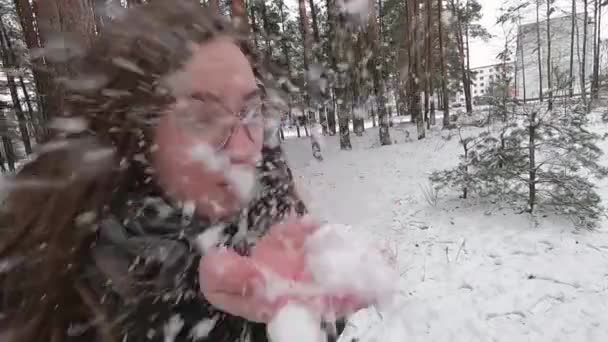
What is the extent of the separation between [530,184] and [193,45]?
658 centimetres

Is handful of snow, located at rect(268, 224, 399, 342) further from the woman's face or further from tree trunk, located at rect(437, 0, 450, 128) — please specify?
tree trunk, located at rect(437, 0, 450, 128)

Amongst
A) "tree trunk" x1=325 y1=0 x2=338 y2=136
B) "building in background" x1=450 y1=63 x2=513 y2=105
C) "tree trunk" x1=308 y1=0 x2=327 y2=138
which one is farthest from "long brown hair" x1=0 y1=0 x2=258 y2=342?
"tree trunk" x1=308 y1=0 x2=327 y2=138

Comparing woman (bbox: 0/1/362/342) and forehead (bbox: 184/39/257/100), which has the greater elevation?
forehead (bbox: 184/39/257/100)

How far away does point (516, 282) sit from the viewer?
4.34 metres

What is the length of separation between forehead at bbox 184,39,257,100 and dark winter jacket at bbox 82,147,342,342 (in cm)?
24

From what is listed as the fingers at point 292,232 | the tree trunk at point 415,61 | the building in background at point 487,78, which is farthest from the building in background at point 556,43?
the fingers at point 292,232

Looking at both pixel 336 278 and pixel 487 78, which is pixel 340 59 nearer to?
pixel 336 278

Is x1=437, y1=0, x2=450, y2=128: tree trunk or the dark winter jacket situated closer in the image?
the dark winter jacket

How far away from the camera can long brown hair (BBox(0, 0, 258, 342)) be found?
0.60 metres

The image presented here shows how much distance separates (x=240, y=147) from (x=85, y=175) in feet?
0.93

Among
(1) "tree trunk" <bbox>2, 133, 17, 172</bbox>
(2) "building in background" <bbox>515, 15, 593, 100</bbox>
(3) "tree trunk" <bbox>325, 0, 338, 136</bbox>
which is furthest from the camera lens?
(2) "building in background" <bbox>515, 15, 593, 100</bbox>

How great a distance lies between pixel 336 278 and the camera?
2.05 feet

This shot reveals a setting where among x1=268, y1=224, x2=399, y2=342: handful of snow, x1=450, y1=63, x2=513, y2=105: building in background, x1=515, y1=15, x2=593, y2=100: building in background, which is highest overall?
x1=515, y1=15, x2=593, y2=100: building in background

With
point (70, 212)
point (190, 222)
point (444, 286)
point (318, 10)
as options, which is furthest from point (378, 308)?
point (318, 10)
